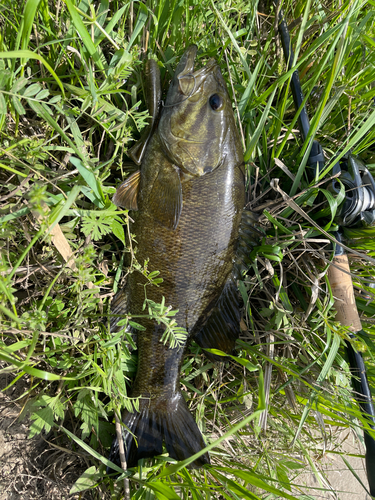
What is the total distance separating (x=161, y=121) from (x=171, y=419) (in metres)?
1.86

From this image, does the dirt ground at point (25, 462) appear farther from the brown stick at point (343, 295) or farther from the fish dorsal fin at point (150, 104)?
the brown stick at point (343, 295)

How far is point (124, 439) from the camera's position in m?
1.92

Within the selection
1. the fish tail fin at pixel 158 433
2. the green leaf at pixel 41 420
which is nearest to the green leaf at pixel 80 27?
the green leaf at pixel 41 420

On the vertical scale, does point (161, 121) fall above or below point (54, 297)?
above

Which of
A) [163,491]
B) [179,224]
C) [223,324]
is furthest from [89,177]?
[163,491]

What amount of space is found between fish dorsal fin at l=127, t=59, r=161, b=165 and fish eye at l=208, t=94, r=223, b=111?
0.31m

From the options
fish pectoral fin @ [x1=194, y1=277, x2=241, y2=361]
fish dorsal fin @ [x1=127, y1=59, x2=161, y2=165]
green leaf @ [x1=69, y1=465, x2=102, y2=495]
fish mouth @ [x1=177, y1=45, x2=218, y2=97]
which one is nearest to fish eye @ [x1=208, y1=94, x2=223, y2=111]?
fish mouth @ [x1=177, y1=45, x2=218, y2=97]

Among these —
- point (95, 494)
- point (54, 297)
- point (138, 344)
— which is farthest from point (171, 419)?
point (54, 297)

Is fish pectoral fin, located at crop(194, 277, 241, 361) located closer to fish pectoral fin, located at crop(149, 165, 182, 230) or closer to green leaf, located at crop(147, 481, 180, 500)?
fish pectoral fin, located at crop(149, 165, 182, 230)

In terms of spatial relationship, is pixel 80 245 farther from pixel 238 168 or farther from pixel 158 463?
pixel 158 463

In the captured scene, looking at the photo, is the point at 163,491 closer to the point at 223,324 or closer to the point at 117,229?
the point at 223,324

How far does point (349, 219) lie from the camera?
1887mm

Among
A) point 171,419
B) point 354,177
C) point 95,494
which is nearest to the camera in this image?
point 354,177

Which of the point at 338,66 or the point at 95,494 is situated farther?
the point at 95,494
